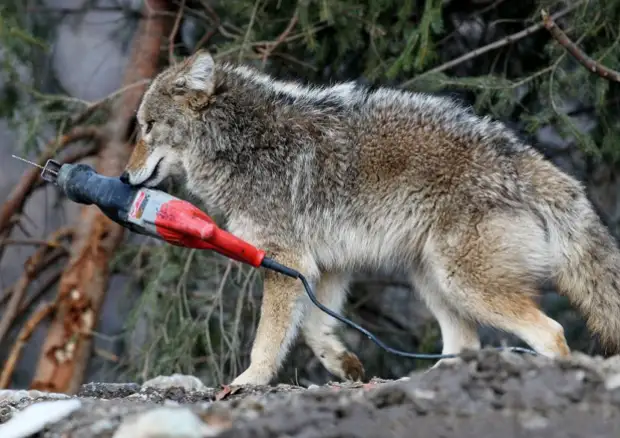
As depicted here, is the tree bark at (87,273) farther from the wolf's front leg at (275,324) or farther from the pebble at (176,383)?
the wolf's front leg at (275,324)

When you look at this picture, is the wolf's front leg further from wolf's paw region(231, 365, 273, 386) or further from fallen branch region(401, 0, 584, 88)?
fallen branch region(401, 0, 584, 88)

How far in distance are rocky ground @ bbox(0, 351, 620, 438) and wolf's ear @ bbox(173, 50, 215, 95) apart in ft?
8.76

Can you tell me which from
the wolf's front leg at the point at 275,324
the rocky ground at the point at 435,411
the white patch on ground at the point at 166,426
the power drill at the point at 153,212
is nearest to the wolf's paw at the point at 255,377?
the wolf's front leg at the point at 275,324

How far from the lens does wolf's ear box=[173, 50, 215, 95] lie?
244 inches

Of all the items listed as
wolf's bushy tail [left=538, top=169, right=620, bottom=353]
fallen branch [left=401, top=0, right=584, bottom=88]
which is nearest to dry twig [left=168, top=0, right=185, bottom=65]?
fallen branch [left=401, top=0, right=584, bottom=88]

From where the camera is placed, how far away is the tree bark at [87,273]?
8531 millimetres

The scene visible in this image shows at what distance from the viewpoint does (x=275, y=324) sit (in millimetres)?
5812

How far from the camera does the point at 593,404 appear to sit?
337 cm

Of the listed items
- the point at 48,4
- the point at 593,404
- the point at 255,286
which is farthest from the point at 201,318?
the point at 593,404

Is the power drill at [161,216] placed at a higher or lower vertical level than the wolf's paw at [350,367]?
higher

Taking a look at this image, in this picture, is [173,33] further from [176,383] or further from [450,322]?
[450,322]

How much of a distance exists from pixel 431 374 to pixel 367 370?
561cm

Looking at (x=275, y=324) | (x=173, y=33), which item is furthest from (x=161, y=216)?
(x=173, y=33)

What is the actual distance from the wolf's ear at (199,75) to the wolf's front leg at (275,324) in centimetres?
121
